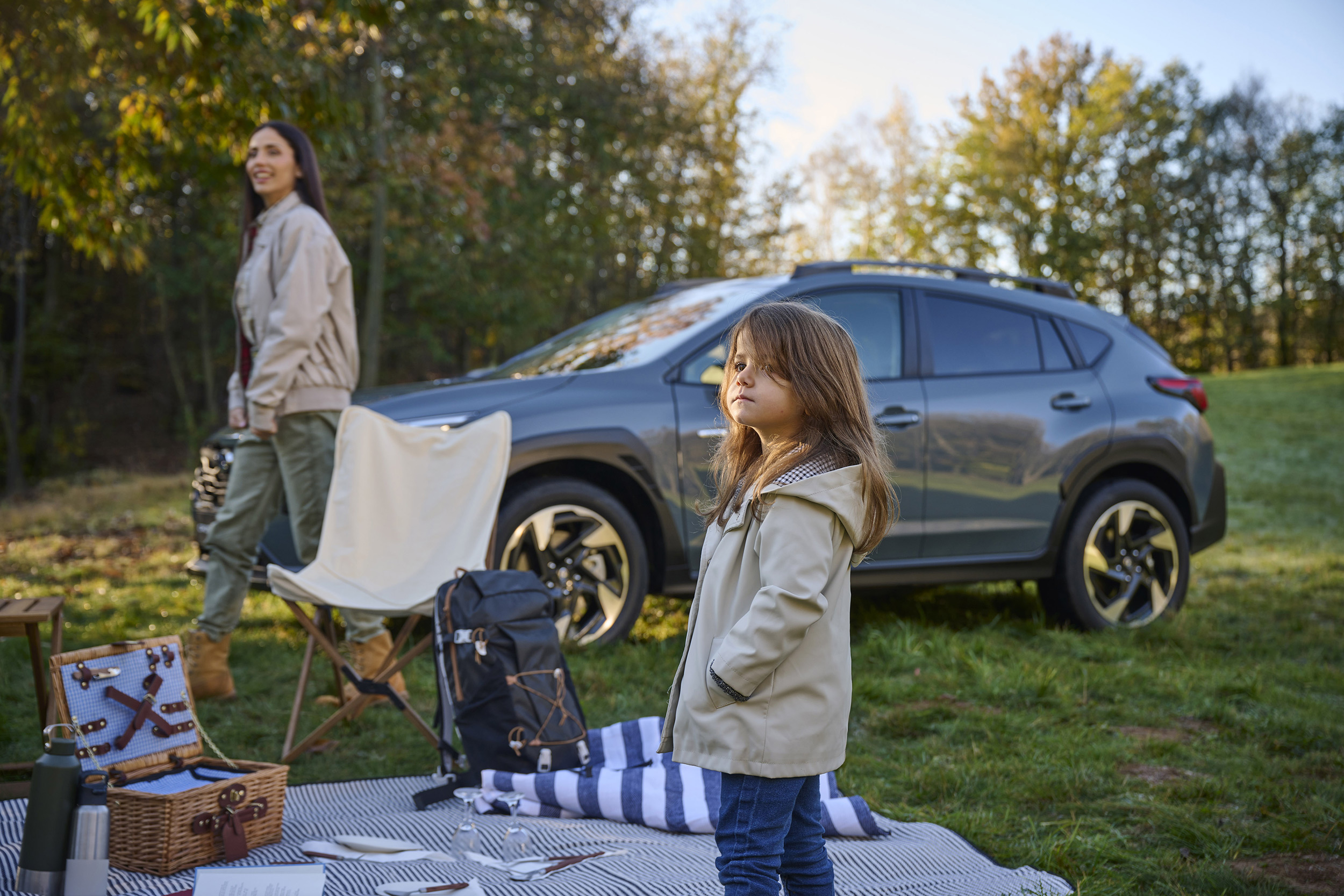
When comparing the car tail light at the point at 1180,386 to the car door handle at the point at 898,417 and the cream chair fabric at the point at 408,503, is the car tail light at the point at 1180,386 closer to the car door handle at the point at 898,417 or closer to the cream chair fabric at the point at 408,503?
the car door handle at the point at 898,417

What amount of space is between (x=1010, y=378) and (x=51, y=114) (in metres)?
6.46

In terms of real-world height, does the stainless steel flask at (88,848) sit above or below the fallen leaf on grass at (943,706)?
above

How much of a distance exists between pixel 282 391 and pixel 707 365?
178 centimetres

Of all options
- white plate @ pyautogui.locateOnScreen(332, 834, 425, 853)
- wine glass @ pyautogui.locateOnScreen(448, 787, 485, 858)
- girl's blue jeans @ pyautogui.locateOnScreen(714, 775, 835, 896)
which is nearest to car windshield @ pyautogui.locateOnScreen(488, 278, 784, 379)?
wine glass @ pyautogui.locateOnScreen(448, 787, 485, 858)

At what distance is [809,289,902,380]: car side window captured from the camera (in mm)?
4996

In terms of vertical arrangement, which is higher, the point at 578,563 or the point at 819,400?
the point at 819,400

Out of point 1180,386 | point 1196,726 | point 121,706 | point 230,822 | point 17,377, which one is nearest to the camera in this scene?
point 230,822

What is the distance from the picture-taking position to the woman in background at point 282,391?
398 cm

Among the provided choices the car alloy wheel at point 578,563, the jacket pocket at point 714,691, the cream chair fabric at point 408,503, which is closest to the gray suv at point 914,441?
the car alloy wheel at point 578,563

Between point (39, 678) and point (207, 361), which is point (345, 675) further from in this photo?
point (207, 361)

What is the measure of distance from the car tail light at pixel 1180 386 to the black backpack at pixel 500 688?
3.69m

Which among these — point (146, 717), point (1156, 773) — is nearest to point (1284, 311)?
point (1156, 773)

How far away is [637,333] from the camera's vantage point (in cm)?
505

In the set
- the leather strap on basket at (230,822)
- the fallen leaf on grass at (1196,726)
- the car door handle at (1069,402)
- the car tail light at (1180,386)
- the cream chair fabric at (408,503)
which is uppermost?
the car tail light at (1180,386)
